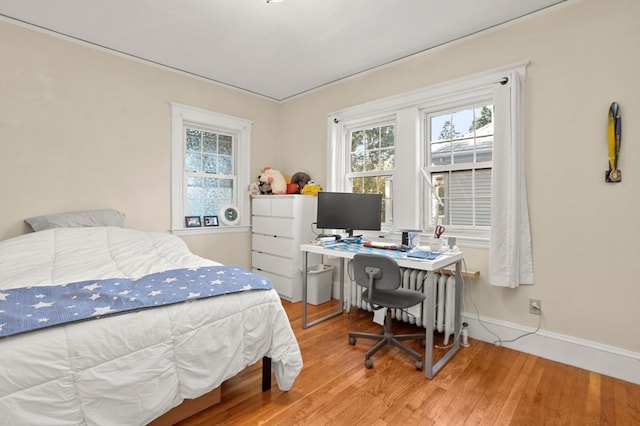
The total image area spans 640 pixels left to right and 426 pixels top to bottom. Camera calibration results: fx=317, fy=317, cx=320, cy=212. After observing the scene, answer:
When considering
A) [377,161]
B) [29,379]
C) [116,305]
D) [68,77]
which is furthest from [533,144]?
[68,77]

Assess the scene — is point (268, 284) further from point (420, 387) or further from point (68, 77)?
point (68, 77)

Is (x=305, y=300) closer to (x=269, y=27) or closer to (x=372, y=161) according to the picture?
(x=372, y=161)

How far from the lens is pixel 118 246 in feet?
8.11

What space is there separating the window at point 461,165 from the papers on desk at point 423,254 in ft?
2.32

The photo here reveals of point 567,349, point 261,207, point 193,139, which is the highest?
point 193,139

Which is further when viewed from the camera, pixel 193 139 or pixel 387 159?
pixel 193 139

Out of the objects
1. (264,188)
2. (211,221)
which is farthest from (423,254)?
(211,221)

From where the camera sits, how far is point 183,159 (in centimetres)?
365

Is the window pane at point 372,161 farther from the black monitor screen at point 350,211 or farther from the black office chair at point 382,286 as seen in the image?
the black office chair at point 382,286

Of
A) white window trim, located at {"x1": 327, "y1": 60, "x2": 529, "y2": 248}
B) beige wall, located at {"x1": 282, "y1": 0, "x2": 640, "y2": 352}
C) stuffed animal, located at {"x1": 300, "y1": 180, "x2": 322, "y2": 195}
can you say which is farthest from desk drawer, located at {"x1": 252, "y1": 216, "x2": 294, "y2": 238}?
beige wall, located at {"x1": 282, "y1": 0, "x2": 640, "y2": 352}

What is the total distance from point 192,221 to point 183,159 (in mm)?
724

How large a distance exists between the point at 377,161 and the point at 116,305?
112 inches

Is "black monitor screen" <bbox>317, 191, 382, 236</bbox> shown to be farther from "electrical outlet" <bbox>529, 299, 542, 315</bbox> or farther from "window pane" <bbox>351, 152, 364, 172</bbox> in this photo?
"electrical outlet" <bbox>529, 299, 542, 315</bbox>

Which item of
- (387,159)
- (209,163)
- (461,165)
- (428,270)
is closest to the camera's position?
(428,270)
